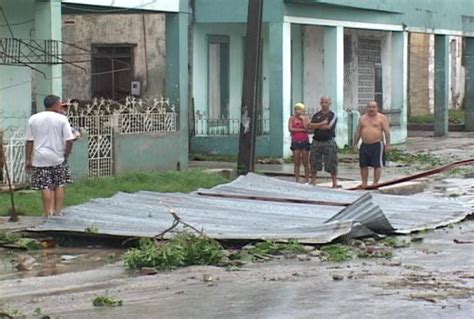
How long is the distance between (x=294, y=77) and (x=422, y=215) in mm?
16004

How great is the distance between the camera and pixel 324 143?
2019cm

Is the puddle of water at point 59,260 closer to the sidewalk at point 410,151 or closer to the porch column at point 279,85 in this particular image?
the sidewalk at point 410,151

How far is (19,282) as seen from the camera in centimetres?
1090

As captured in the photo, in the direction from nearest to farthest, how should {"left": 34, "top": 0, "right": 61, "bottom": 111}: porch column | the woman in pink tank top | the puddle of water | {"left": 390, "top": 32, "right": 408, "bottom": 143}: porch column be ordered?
the puddle of water → {"left": 34, "top": 0, "right": 61, "bottom": 111}: porch column → the woman in pink tank top → {"left": 390, "top": 32, "right": 408, "bottom": 143}: porch column

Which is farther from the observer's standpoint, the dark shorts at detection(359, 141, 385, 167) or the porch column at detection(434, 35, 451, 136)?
the porch column at detection(434, 35, 451, 136)

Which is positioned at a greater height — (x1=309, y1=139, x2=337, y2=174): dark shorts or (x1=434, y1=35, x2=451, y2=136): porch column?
(x1=434, y1=35, x2=451, y2=136): porch column

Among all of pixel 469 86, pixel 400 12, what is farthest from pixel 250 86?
pixel 469 86

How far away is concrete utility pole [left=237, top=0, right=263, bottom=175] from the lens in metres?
19.1

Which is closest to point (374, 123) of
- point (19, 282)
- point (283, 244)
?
point (283, 244)

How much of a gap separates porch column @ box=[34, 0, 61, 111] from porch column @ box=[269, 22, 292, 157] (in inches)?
346

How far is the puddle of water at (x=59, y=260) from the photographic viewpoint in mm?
11659

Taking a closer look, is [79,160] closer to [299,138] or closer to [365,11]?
[299,138]

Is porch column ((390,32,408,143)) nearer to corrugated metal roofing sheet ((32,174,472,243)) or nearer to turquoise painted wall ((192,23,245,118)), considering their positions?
turquoise painted wall ((192,23,245,118))

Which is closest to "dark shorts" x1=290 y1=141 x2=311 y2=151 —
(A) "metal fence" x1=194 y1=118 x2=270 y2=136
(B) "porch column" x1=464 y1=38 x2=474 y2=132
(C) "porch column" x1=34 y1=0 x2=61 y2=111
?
(C) "porch column" x1=34 y1=0 x2=61 y2=111
